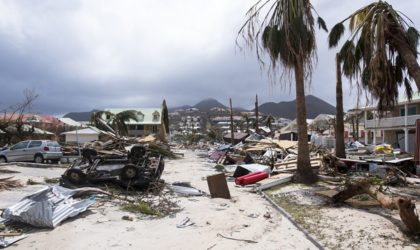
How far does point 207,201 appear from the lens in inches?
498

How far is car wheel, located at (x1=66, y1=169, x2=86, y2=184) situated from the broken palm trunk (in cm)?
769

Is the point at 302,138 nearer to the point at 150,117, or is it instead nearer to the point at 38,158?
the point at 38,158

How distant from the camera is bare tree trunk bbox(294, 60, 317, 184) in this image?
55.7 feet

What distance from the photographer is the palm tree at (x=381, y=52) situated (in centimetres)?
1060

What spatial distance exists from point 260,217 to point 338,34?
6227 millimetres

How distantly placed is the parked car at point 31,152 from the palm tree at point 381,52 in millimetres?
20996

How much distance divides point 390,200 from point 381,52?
11.7 feet

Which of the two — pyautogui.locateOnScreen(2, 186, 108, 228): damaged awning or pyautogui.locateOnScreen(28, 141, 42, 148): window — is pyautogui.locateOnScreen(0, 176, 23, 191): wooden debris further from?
pyautogui.locateOnScreen(28, 141, 42, 148): window

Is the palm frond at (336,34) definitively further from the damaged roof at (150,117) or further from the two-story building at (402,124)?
the damaged roof at (150,117)

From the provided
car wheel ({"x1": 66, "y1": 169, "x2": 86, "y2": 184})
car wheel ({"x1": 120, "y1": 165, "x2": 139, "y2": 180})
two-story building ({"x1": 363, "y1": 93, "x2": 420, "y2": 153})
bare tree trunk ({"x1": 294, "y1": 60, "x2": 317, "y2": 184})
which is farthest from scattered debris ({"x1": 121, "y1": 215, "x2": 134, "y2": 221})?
two-story building ({"x1": 363, "y1": 93, "x2": 420, "y2": 153})

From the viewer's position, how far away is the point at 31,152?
89.8 ft

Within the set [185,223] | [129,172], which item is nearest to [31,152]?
[129,172]

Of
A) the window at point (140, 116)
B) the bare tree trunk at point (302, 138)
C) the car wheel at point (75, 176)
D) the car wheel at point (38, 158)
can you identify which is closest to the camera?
the car wheel at point (75, 176)

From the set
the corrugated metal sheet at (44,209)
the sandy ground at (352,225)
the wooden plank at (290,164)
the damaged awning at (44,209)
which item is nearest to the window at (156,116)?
the wooden plank at (290,164)
